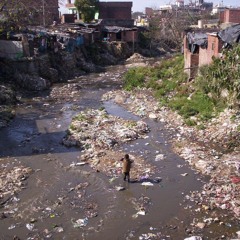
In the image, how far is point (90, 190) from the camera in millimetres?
8875

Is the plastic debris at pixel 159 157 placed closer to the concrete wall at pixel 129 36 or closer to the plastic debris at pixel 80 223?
the plastic debris at pixel 80 223

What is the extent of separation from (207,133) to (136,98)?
21.7 feet

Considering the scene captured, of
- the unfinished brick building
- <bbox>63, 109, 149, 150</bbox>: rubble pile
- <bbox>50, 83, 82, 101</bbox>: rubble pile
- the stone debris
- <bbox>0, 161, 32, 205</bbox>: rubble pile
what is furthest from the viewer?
the unfinished brick building

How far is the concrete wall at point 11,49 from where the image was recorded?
20.8 m

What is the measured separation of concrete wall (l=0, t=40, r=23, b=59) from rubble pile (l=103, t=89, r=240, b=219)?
936 cm

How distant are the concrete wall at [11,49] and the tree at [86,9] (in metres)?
18.8

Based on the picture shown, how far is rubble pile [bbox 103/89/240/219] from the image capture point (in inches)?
325

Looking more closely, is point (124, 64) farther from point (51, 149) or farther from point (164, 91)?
point (51, 149)

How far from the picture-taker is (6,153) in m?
11.3

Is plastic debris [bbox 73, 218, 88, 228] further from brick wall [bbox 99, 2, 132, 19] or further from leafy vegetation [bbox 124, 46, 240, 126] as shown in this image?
brick wall [bbox 99, 2, 132, 19]

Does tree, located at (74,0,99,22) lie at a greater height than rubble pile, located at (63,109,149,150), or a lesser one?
greater

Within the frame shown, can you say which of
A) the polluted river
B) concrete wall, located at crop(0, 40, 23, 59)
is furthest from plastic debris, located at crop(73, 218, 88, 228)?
concrete wall, located at crop(0, 40, 23, 59)

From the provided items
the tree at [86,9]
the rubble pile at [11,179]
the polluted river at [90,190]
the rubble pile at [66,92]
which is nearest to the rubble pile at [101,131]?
the polluted river at [90,190]

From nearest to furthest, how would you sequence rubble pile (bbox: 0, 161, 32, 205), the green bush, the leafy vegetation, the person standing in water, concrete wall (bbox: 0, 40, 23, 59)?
rubble pile (bbox: 0, 161, 32, 205) < the person standing in water < the leafy vegetation < the green bush < concrete wall (bbox: 0, 40, 23, 59)
